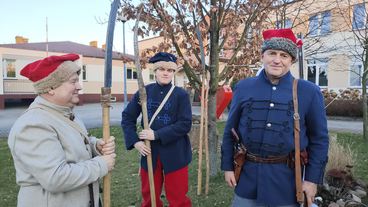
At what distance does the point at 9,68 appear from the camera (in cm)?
2462

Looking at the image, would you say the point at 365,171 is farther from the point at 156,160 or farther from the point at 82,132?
the point at 82,132

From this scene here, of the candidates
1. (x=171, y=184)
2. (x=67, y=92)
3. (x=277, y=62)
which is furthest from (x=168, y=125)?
(x=67, y=92)

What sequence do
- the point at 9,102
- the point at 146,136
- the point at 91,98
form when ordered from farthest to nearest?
the point at 91,98
the point at 9,102
the point at 146,136

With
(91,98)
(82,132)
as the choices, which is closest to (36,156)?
(82,132)

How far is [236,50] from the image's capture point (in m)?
5.60

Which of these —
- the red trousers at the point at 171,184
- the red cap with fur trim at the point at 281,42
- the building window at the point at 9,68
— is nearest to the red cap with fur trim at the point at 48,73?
the red cap with fur trim at the point at 281,42

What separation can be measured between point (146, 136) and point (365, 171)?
4.65 m

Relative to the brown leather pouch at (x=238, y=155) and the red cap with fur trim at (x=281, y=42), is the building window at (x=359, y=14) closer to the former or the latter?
the red cap with fur trim at (x=281, y=42)

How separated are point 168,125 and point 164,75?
0.51 metres

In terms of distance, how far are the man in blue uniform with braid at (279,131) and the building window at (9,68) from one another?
25.4 m

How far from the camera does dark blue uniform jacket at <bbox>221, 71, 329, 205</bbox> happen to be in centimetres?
246

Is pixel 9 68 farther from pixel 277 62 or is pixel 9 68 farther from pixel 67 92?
pixel 277 62

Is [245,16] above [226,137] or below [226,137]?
above

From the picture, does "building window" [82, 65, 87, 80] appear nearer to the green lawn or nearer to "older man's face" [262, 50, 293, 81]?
the green lawn
